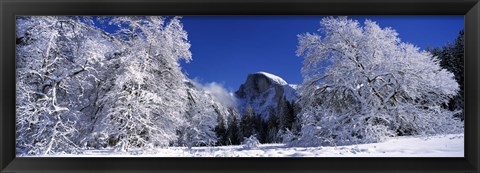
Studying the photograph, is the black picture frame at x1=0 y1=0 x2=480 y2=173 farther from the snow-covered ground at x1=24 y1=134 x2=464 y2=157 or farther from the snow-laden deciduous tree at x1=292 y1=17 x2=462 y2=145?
the snow-laden deciduous tree at x1=292 y1=17 x2=462 y2=145

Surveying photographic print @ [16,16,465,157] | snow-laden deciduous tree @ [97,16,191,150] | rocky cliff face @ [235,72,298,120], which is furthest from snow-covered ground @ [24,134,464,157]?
rocky cliff face @ [235,72,298,120]

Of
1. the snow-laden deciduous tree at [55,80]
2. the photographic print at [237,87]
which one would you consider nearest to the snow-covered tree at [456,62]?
the photographic print at [237,87]

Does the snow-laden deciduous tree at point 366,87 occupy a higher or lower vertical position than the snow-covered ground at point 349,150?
higher

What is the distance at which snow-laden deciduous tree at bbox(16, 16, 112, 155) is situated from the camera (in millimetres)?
3211

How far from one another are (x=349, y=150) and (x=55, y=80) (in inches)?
87.3

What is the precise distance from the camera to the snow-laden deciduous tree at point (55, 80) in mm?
Answer: 3211

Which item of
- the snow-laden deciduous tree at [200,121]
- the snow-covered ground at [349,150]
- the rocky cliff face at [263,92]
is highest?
the rocky cliff face at [263,92]

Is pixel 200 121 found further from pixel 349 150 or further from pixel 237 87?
pixel 349 150

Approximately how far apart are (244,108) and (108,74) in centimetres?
107

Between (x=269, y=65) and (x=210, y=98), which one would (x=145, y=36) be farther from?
(x=269, y=65)
